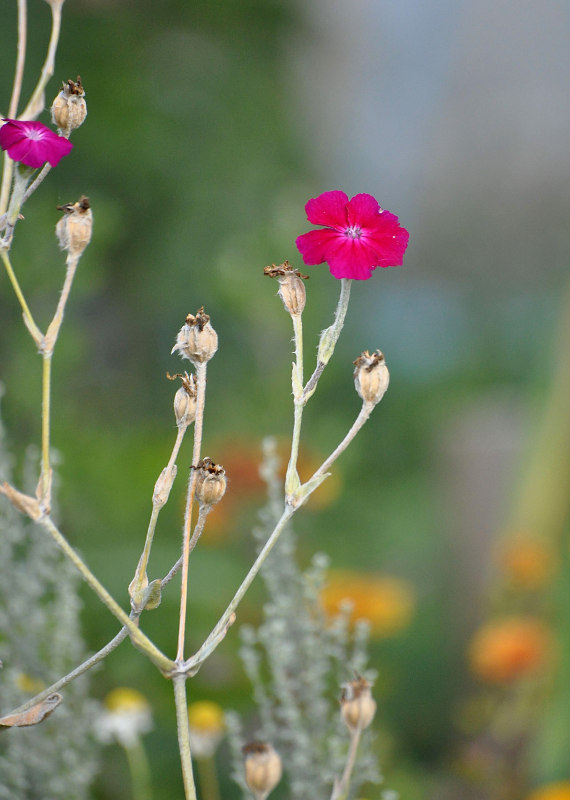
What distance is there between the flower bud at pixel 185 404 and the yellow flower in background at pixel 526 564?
29.8 inches

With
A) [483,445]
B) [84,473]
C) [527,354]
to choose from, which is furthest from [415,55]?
[84,473]

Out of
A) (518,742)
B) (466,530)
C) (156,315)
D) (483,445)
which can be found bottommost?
(518,742)

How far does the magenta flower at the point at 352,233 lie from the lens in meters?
0.35

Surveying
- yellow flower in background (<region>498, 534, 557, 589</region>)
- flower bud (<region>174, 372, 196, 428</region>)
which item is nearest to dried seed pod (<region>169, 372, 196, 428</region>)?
flower bud (<region>174, 372, 196, 428</region>)

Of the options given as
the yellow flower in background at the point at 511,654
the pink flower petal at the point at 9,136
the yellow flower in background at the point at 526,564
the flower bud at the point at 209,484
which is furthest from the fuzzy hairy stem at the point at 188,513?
the yellow flower in background at the point at 526,564

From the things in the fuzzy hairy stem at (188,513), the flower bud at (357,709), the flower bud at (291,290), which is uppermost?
the flower bud at (291,290)

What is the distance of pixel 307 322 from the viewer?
112 cm

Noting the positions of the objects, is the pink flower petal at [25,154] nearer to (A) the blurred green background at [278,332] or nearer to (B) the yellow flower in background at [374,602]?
(A) the blurred green background at [278,332]

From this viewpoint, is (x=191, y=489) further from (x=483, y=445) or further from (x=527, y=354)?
(x=527, y=354)

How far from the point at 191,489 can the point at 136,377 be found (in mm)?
1104

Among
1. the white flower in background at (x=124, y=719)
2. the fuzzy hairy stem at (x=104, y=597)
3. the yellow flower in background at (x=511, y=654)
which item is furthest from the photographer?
the yellow flower in background at (x=511, y=654)

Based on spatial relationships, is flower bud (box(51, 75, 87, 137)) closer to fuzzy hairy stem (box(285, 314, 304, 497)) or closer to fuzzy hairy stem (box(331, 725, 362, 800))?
fuzzy hairy stem (box(285, 314, 304, 497))

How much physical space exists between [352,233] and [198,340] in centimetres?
8

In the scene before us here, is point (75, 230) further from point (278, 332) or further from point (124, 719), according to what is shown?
point (278, 332)
